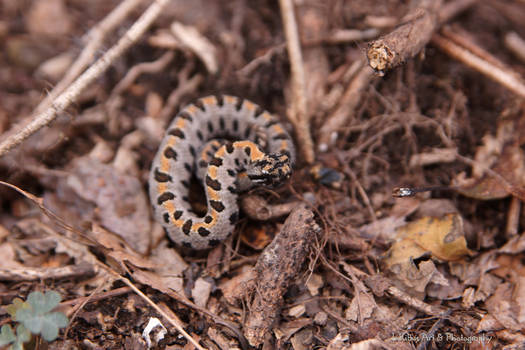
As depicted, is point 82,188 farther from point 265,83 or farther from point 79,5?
point 79,5

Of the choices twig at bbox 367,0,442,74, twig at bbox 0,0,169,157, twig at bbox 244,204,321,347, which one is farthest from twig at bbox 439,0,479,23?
twig at bbox 0,0,169,157

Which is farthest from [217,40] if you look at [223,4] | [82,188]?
[82,188]

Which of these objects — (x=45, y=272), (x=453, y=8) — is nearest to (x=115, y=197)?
(x=45, y=272)

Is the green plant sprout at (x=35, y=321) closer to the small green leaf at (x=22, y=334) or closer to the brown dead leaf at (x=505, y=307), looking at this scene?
the small green leaf at (x=22, y=334)

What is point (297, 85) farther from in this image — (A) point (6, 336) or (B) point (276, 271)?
(A) point (6, 336)

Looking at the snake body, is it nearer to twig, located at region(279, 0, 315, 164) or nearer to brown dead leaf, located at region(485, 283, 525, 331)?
twig, located at region(279, 0, 315, 164)

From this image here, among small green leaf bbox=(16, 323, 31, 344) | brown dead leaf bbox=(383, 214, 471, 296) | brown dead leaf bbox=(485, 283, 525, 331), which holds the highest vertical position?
small green leaf bbox=(16, 323, 31, 344)

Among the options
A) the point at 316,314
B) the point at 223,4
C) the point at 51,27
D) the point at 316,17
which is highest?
the point at 51,27
